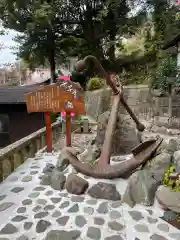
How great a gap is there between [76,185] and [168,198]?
3.92 feet

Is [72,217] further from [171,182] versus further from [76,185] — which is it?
[171,182]

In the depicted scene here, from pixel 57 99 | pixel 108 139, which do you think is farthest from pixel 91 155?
pixel 57 99

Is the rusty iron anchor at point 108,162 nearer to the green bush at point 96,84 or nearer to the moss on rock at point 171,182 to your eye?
the moss on rock at point 171,182

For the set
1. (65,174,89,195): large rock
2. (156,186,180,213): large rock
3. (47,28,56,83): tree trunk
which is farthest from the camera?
(47,28,56,83): tree trunk

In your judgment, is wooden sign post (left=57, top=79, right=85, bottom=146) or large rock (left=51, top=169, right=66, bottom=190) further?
wooden sign post (left=57, top=79, right=85, bottom=146)

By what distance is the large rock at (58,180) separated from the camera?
10.0ft

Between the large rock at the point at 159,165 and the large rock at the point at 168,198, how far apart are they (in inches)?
9.4

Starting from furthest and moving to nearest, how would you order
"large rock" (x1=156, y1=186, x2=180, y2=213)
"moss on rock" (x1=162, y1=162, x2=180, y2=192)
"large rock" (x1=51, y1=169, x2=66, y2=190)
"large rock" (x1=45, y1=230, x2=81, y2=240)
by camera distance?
"large rock" (x1=51, y1=169, x2=66, y2=190)
"moss on rock" (x1=162, y1=162, x2=180, y2=192)
"large rock" (x1=156, y1=186, x2=180, y2=213)
"large rock" (x1=45, y1=230, x2=81, y2=240)

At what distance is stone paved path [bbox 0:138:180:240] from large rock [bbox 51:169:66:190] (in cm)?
7

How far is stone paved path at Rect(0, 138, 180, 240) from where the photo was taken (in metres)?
2.16

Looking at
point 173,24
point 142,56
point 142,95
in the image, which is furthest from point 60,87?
point 142,56

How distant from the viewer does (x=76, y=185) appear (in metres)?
2.93

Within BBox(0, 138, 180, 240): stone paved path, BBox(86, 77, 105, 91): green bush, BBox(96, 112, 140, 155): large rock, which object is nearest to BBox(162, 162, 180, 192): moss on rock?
BBox(0, 138, 180, 240): stone paved path

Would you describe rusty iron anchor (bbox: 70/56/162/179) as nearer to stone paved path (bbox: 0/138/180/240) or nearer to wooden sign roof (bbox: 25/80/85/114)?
stone paved path (bbox: 0/138/180/240)
